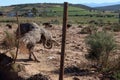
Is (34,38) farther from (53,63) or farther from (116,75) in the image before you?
(116,75)

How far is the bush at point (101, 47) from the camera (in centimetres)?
1301

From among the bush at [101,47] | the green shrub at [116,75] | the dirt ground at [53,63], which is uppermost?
the bush at [101,47]

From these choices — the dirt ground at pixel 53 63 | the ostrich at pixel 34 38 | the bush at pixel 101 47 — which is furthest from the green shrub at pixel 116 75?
the ostrich at pixel 34 38

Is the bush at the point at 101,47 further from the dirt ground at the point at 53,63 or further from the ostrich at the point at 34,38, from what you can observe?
the ostrich at the point at 34,38

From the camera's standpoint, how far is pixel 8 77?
459 inches

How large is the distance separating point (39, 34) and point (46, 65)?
1273mm

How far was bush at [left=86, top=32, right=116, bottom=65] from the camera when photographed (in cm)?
1301

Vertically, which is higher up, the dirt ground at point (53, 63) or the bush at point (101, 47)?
the bush at point (101, 47)

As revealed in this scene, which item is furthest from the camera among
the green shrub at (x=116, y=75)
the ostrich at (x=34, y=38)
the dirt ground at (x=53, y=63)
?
the ostrich at (x=34, y=38)

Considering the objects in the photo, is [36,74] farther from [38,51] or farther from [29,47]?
[38,51]

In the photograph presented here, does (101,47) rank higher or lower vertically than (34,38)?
lower

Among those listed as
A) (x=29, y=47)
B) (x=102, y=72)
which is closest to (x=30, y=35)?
(x=29, y=47)

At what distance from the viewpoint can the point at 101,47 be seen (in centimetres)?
1308

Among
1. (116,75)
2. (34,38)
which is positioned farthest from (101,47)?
(34,38)
